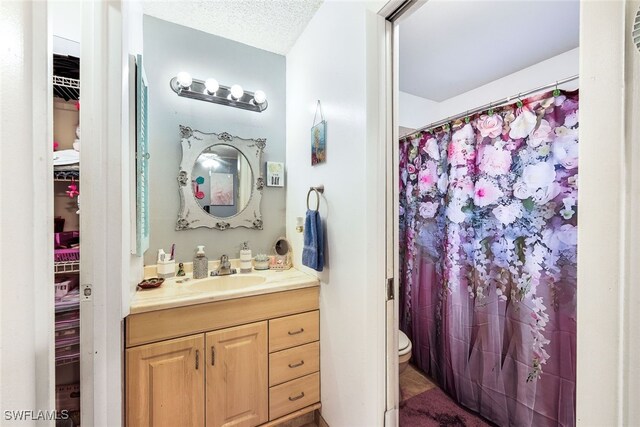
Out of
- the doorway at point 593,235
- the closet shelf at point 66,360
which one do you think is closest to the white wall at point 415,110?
the doorway at point 593,235

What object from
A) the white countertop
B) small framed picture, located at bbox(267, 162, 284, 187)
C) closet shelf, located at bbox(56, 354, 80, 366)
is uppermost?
small framed picture, located at bbox(267, 162, 284, 187)

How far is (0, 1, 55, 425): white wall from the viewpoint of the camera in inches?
13.3

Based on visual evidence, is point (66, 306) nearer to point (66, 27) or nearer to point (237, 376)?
point (237, 376)

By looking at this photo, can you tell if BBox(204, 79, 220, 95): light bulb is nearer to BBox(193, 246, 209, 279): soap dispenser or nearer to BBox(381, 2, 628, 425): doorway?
BBox(193, 246, 209, 279): soap dispenser

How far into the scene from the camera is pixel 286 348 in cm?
139

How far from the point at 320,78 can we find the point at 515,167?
122 centimetres

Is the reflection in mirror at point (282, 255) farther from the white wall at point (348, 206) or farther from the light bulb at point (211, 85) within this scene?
the light bulb at point (211, 85)

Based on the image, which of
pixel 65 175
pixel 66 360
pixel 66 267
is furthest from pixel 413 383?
pixel 65 175

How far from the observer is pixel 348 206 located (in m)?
1.21

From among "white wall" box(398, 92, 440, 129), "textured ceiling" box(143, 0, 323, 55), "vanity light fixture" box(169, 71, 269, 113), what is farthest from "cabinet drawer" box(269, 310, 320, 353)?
"white wall" box(398, 92, 440, 129)

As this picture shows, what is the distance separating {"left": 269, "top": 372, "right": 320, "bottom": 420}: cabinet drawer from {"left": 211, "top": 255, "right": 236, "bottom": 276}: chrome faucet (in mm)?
737

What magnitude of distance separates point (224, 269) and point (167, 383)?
669 mm

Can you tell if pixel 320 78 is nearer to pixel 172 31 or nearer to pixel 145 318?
pixel 172 31

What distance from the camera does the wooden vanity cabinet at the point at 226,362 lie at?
1.11 m
